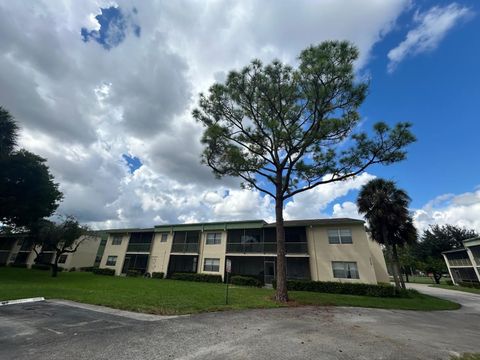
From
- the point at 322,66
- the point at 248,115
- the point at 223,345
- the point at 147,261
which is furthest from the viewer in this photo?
the point at 147,261

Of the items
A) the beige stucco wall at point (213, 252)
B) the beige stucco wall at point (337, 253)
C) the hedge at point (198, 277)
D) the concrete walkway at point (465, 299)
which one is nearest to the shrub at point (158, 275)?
the hedge at point (198, 277)

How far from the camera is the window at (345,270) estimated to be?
67.1ft

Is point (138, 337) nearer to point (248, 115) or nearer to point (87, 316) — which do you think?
point (87, 316)

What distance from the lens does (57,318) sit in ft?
24.7

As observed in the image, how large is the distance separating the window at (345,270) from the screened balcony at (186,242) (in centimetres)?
1540

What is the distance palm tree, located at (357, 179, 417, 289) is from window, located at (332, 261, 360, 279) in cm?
318

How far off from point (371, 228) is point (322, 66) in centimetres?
1544

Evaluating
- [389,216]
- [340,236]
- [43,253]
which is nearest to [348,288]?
[340,236]

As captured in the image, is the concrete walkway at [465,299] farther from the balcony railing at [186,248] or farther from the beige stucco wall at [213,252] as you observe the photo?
the balcony railing at [186,248]

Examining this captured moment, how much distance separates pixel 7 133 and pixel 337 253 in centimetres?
3261

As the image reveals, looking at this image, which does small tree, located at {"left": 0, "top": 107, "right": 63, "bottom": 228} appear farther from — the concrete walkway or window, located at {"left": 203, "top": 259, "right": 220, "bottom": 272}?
the concrete walkway

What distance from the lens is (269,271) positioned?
2489 cm

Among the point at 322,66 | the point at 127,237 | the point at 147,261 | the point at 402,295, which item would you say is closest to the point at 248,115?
the point at 322,66

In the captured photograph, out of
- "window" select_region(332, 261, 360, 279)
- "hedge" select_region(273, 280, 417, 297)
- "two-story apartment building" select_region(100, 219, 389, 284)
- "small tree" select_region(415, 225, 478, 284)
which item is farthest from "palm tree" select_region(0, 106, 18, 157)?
"small tree" select_region(415, 225, 478, 284)
